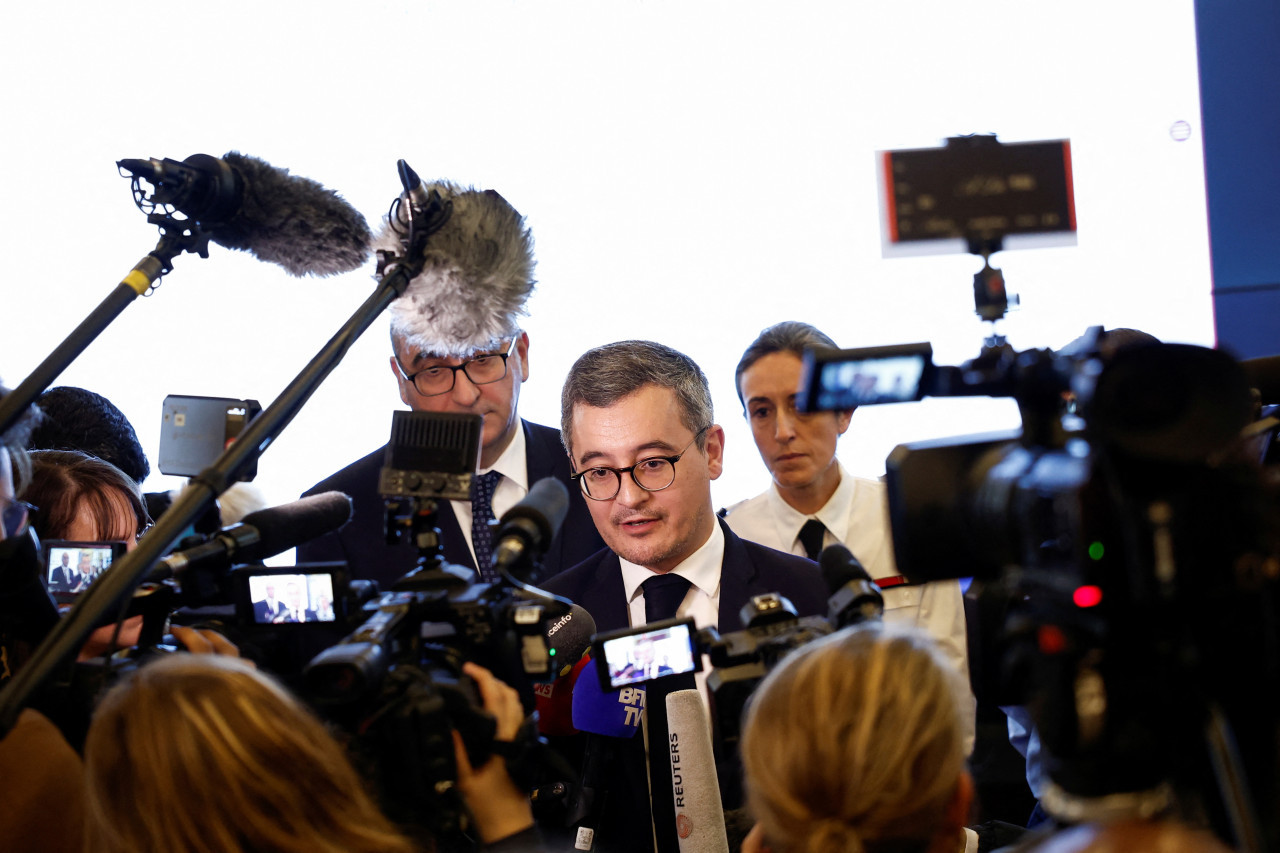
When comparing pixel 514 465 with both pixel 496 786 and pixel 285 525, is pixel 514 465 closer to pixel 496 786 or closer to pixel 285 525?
pixel 285 525

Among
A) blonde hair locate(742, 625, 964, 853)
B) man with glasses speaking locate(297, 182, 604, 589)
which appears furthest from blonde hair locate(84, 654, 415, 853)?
man with glasses speaking locate(297, 182, 604, 589)

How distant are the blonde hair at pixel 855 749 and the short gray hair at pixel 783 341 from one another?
3.97 feet

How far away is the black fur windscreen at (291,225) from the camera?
116 cm

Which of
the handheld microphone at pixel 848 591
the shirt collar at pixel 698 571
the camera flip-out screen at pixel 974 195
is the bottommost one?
the shirt collar at pixel 698 571

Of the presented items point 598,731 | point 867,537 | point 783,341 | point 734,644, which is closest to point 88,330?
point 734,644

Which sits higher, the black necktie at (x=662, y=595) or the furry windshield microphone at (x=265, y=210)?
the furry windshield microphone at (x=265, y=210)

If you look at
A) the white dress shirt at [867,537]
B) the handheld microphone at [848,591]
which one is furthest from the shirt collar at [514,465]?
the handheld microphone at [848,591]

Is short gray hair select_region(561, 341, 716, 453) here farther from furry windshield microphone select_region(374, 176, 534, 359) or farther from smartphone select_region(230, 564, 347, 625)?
smartphone select_region(230, 564, 347, 625)

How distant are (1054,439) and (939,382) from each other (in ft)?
Answer: 0.34

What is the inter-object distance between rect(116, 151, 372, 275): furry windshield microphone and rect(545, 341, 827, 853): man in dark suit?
535 mm

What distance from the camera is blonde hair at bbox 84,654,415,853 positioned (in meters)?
0.87

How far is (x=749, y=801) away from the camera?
925mm

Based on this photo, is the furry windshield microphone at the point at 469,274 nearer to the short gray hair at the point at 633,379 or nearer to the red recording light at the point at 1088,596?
the short gray hair at the point at 633,379

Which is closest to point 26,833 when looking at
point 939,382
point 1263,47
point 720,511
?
point 939,382
